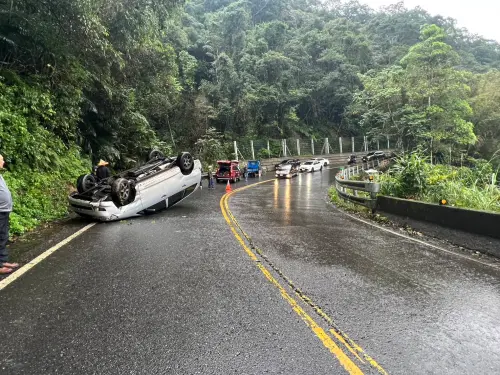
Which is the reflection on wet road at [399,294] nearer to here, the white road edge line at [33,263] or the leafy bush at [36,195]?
the white road edge line at [33,263]

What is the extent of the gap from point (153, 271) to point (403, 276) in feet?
12.2

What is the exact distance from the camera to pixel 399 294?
4625mm

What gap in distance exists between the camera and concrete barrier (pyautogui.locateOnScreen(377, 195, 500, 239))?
21.9ft

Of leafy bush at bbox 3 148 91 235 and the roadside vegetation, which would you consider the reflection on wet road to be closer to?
the roadside vegetation

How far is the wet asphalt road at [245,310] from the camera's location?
3.04 meters

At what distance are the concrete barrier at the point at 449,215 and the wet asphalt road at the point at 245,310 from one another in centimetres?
87

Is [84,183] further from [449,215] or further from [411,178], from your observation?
[449,215]

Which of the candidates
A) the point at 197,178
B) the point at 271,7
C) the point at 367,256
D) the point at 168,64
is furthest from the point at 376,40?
the point at 367,256

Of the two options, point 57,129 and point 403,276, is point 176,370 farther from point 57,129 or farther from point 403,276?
point 57,129

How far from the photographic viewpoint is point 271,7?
73.2m

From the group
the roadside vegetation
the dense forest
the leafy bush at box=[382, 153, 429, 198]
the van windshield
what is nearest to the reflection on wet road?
the roadside vegetation

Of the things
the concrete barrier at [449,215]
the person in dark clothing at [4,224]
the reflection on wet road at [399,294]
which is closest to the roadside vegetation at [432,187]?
the concrete barrier at [449,215]

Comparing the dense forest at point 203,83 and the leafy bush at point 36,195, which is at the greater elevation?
the dense forest at point 203,83

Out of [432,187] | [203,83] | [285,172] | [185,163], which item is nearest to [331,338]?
[432,187]
